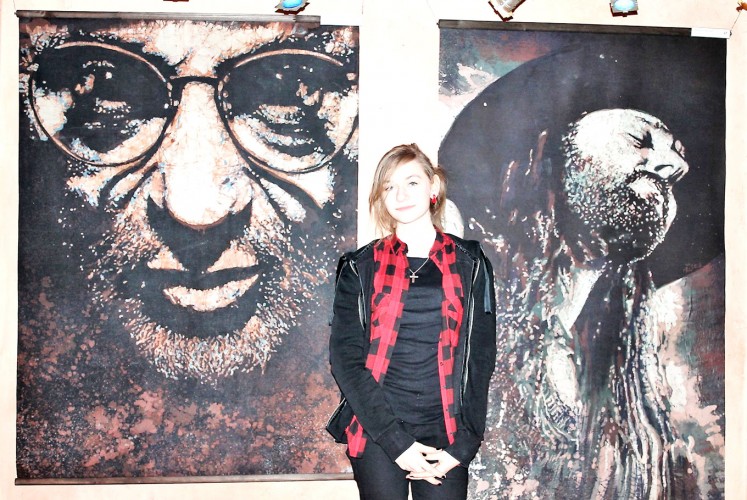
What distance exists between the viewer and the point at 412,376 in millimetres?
1918

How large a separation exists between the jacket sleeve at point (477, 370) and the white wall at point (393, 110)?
0.59 meters

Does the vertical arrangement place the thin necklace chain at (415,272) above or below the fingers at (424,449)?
above

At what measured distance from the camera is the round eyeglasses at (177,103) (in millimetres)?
2377

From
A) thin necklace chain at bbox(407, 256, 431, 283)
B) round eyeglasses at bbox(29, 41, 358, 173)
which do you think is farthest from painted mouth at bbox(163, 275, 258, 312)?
thin necklace chain at bbox(407, 256, 431, 283)

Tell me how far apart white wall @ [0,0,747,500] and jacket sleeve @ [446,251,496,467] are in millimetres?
587

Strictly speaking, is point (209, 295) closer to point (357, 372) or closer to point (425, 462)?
point (357, 372)

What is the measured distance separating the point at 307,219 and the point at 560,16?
1272 mm

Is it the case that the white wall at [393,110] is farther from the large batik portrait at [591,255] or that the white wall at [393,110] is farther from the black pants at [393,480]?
the black pants at [393,480]

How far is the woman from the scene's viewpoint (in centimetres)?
188

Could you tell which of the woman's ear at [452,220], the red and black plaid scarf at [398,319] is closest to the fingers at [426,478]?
the red and black plaid scarf at [398,319]

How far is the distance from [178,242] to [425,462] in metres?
1.23

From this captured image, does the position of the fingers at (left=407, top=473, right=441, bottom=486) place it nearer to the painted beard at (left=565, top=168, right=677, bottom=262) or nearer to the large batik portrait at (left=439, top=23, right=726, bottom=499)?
the large batik portrait at (left=439, top=23, right=726, bottom=499)

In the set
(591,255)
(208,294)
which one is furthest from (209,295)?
(591,255)

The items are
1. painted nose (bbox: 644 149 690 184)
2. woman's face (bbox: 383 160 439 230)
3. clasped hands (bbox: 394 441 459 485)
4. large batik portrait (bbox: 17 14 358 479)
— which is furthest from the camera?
painted nose (bbox: 644 149 690 184)
